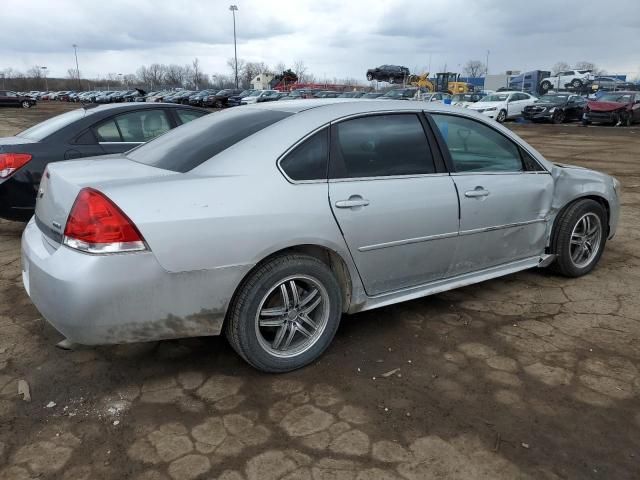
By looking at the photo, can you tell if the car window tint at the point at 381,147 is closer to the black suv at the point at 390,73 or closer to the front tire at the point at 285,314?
the front tire at the point at 285,314

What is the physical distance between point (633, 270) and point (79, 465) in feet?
14.9

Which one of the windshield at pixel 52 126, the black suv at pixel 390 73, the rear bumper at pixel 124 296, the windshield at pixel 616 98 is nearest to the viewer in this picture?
the rear bumper at pixel 124 296

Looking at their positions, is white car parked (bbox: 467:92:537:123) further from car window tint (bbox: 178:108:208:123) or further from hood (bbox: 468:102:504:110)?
car window tint (bbox: 178:108:208:123)

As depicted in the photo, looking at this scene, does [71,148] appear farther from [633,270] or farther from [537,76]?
[537,76]

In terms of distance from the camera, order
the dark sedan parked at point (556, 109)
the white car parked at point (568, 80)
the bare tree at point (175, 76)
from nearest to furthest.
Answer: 1. the dark sedan parked at point (556, 109)
2. the white car parked at point (568, 80)
3. the bare tree at point (175, 76)

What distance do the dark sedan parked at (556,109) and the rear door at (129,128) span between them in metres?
23.9

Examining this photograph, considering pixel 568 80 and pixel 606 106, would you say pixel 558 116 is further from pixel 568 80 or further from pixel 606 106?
pixel 568 80

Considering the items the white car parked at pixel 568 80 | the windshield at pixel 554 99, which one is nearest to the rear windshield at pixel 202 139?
the windshield at pixel 554 99

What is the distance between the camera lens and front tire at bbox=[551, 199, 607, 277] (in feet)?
13.7

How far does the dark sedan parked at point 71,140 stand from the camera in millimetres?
5051

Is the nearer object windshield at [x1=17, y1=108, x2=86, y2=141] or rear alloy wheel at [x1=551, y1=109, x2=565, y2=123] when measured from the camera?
windshield at [x1=17, y1=108, x2=86, y2=141]

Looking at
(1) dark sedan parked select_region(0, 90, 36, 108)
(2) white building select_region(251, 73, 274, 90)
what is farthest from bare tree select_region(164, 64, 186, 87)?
(1) dark sedan parked select_region(0, 90, 36, 108)

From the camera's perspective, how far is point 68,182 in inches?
110

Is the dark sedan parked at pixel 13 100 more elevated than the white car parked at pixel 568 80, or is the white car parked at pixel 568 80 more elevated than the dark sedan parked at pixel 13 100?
the white car parked at pixel 568 80
